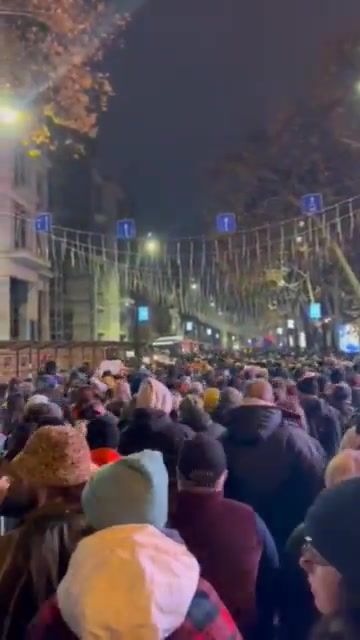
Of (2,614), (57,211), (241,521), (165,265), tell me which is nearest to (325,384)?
(241,521)

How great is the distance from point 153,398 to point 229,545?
10.0 feet

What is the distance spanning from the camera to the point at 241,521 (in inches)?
147

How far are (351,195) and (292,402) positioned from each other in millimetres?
25938

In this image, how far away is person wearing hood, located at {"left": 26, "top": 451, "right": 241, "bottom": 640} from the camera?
7.56ft

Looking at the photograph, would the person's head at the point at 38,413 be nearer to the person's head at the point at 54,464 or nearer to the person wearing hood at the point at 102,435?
the person wearing hood at the point at 102,435

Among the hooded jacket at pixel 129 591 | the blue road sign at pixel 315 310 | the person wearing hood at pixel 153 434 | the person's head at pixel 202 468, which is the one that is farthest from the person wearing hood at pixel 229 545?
the blue road sign at pixel 315 310

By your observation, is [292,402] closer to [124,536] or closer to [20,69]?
[124,536]

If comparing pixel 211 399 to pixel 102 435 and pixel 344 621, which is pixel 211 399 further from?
pixel 344 621

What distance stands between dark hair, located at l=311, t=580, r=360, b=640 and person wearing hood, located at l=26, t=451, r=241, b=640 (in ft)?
2.05

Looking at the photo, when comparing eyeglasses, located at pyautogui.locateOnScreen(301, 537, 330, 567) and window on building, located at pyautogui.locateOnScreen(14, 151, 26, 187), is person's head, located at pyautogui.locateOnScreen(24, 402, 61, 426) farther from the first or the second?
window on building, located at pyautogui.locateOnScreen(14, 151, 26, 187)

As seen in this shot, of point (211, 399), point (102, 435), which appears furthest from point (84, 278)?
point (102, 435)

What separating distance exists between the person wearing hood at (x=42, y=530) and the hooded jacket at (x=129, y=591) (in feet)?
1.36

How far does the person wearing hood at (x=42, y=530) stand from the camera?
2967mm

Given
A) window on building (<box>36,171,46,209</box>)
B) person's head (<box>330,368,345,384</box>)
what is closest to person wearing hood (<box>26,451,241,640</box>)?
person's head (<box>330,368,345,384</box>)
